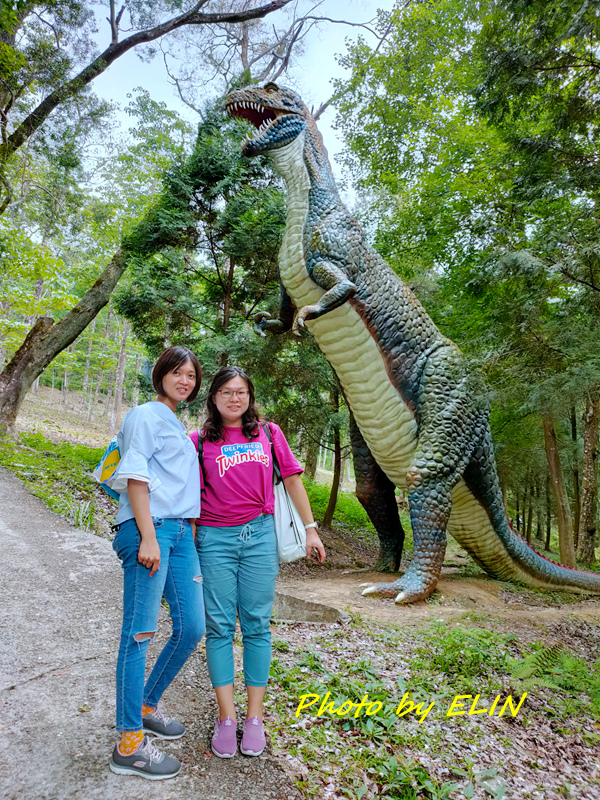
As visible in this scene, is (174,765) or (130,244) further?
(130,244)

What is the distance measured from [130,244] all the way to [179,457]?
6441 mm

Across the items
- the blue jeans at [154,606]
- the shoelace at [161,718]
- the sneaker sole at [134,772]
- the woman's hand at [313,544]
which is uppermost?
the woman's hand at [313,544]

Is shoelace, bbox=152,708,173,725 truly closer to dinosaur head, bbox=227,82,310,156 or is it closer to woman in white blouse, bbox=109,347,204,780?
woman in white blouse, bbox=109,347,204,780

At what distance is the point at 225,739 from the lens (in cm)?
184

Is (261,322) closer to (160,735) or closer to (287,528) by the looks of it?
(287,528)

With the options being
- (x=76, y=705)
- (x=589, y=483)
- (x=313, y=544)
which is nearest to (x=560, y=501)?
(x=589, y=483)

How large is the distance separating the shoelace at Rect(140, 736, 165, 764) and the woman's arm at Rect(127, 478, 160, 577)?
1.89 ft

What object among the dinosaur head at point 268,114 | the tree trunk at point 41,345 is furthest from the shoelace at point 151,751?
the tree trunk at point 41,345

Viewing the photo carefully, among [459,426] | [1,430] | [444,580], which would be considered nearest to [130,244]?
[1,430]

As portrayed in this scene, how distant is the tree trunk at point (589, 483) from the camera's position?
797 centimetres

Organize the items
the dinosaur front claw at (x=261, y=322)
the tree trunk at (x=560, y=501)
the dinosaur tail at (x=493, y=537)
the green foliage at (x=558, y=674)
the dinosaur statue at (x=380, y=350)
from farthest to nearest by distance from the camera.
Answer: the tree trunk at (x=560, y=501)
the dinosaur front claw at (x=261, y=322)
the dinosaur tail at (x=493, y=537)
the dinosaur statue at (x=380, y=350)
the green foliage at (x=558, y=674)

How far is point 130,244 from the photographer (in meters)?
7.43

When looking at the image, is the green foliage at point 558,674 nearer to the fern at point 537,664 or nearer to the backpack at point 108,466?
the fern at point 537,664

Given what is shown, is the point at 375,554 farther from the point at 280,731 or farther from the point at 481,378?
the point at 280,731
